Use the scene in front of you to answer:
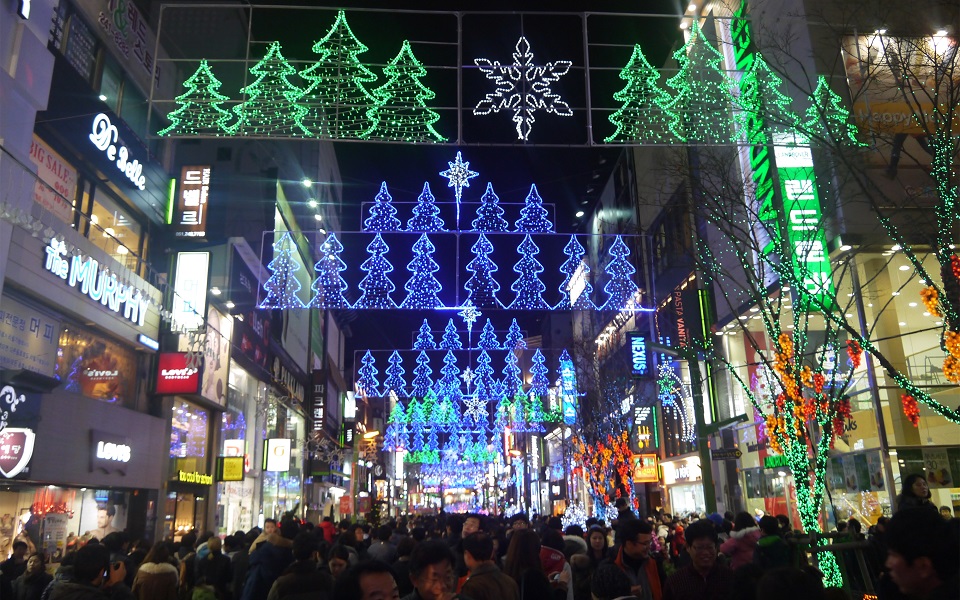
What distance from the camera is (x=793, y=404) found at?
41.9 ft

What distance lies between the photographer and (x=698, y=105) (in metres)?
14.0

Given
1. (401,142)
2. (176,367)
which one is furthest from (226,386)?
(401,142)

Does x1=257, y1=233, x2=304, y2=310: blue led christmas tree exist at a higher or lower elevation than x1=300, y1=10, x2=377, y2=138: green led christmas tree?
lower

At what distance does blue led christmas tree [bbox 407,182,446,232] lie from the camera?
1888 cm

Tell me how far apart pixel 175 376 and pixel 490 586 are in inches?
693

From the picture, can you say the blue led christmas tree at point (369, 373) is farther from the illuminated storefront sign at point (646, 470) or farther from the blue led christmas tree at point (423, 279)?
the blue led christmas tree at point (423, 279)

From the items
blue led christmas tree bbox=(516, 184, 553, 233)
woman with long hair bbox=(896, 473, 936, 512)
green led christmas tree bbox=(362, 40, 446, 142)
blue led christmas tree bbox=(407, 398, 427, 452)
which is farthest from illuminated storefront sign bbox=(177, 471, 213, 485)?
blue led christmas tree bbox=(407, 398, 427, 452)

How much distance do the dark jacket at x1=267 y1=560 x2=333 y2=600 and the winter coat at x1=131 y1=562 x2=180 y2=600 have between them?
8.90 ft

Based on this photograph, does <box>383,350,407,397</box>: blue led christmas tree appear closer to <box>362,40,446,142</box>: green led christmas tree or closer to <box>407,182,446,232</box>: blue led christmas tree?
<box>407,182,446,232</box>: blue led christmas tree

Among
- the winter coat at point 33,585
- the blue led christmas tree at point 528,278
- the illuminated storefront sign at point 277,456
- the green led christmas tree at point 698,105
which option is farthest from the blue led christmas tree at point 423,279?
the illuminated storefront sign at point 277,456

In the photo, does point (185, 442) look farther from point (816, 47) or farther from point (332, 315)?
point (332, 315)

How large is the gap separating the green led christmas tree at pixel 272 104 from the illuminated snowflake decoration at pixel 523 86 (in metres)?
3.26

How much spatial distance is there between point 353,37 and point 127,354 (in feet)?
36.9

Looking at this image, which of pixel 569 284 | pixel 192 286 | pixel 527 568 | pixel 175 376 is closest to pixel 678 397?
pixel 569 284
